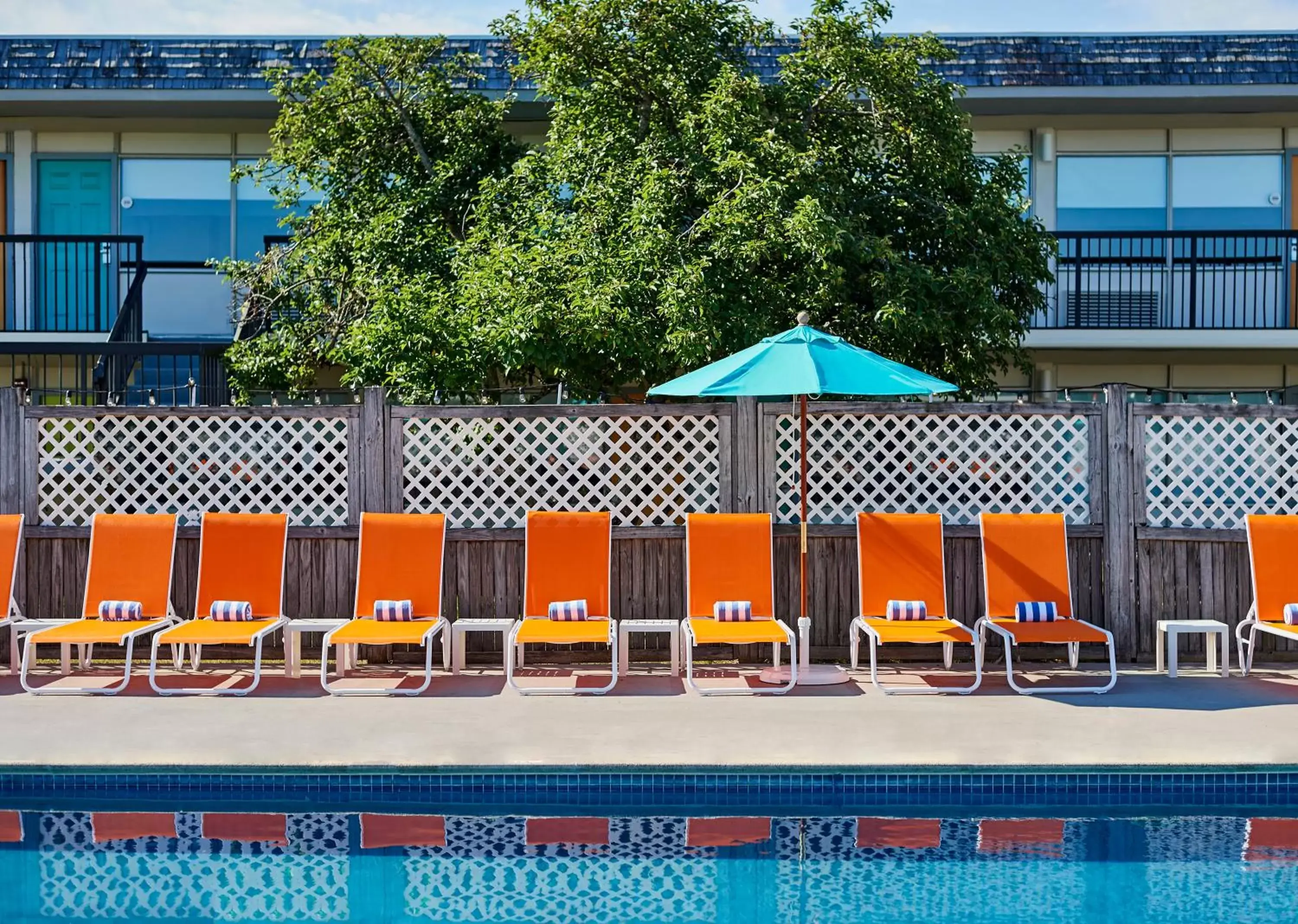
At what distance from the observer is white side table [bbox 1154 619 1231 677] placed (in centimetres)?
707

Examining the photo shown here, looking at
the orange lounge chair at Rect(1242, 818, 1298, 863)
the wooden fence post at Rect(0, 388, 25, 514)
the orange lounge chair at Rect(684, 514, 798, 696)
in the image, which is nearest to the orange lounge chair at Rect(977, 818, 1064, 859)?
the orange lounge chair at Rect(1242, 818, 1298, 863)

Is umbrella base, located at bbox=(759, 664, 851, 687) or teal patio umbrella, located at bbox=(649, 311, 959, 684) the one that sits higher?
teal patio umbrella, located at bbox=(649, 311, 959, 684)

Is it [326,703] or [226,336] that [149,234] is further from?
[326,703]

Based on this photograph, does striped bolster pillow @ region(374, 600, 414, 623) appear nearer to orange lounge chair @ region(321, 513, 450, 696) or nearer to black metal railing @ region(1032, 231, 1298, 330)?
orange lounge chair @ region(321, 513, 450, 696)

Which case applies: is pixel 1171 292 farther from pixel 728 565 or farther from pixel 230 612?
pixel 230 612

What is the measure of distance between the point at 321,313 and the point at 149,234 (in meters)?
4.29

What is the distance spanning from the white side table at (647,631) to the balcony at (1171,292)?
7.10 meters

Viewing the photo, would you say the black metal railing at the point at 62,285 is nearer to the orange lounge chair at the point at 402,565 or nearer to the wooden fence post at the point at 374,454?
the wooden fence post at the point at 374,454

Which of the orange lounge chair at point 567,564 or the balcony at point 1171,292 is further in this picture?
the balcony at point 1171,292

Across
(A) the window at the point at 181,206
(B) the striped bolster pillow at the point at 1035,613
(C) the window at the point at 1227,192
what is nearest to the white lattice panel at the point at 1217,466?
(B) the striped bolster pillow at the point at 1035,613

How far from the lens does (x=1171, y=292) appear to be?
13.0 metres

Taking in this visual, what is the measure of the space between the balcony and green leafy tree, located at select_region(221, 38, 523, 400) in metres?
6.16

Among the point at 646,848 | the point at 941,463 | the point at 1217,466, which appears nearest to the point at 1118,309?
the point at 1217,466

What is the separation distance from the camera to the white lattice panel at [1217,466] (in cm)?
746
